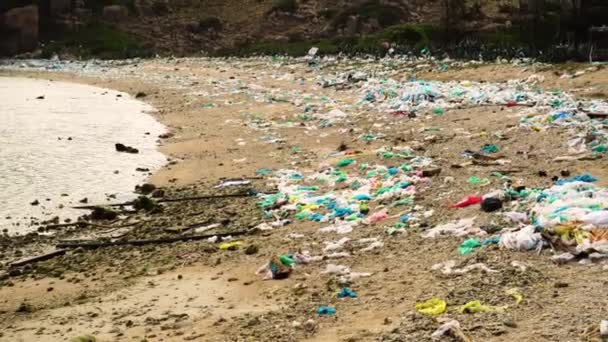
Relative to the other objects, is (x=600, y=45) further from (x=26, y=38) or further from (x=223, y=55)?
(x=26, y=38)

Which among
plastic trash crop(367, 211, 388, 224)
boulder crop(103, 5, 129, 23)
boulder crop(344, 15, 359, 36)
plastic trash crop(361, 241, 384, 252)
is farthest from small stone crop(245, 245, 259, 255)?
boulder crop(103, 5, 129, 23)

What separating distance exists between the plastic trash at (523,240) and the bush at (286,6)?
98.5ft

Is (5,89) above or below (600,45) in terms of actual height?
below

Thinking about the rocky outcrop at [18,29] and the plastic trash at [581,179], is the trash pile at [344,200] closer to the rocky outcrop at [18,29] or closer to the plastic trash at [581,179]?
the plastic trash at [581,179]

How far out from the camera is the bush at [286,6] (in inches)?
1325

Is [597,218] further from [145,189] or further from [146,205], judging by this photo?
[145,189]

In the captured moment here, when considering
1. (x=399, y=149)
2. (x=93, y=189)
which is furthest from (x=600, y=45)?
(x=93, y=189)

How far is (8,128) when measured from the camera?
12078 millimetres

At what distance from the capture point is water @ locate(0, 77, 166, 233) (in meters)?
7.88

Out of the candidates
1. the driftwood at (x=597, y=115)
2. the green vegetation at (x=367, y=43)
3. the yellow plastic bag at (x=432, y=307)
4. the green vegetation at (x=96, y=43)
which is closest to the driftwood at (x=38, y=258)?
the yellow plastic bag at (x=432, y=307)

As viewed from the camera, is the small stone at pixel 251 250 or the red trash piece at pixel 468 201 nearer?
the small stone at pixel 251 250

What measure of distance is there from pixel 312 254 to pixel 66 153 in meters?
5.99

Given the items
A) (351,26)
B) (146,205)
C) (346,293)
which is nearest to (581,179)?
(346,293)

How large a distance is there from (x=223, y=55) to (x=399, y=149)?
21.7 m
